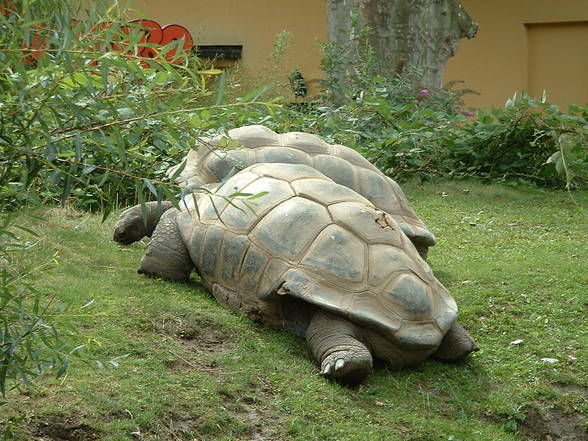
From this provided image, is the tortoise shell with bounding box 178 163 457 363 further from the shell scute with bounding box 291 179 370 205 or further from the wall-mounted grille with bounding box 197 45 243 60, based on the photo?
the wall-mounted grille with bounding box 197 45 243 60

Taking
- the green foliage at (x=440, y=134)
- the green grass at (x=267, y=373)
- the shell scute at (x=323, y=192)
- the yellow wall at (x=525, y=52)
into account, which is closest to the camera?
the green grass at (x=267, y=373)

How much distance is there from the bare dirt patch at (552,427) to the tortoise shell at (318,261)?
50 cm

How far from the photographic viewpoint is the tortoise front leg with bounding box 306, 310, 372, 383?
414 cm

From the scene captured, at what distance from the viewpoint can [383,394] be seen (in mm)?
4199

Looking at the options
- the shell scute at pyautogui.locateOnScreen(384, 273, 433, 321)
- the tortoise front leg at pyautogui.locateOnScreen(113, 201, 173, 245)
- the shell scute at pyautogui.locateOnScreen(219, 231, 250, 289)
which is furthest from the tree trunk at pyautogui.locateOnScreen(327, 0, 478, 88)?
the shell scute at pyautogui.locateOnScreen(384, 273, 433, 321)

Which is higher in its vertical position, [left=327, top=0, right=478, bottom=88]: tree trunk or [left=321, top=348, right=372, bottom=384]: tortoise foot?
[left=327, top=0, right=478, bottom=88]: tree trunk

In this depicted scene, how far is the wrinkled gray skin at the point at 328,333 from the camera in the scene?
13.7 ft

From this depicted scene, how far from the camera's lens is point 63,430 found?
11.4 ft

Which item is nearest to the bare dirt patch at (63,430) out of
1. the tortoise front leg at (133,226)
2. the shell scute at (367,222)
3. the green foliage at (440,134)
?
the shell scute at (367,222)

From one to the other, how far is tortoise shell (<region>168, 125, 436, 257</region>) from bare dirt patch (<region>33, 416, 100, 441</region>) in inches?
82.2

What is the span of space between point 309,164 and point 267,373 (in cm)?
165

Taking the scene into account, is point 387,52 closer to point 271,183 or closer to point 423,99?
point 423,99

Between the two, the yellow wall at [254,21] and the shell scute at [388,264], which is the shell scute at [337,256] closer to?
the shell scute at [388,264]

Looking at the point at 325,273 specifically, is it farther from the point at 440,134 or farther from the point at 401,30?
the point at 401,30
